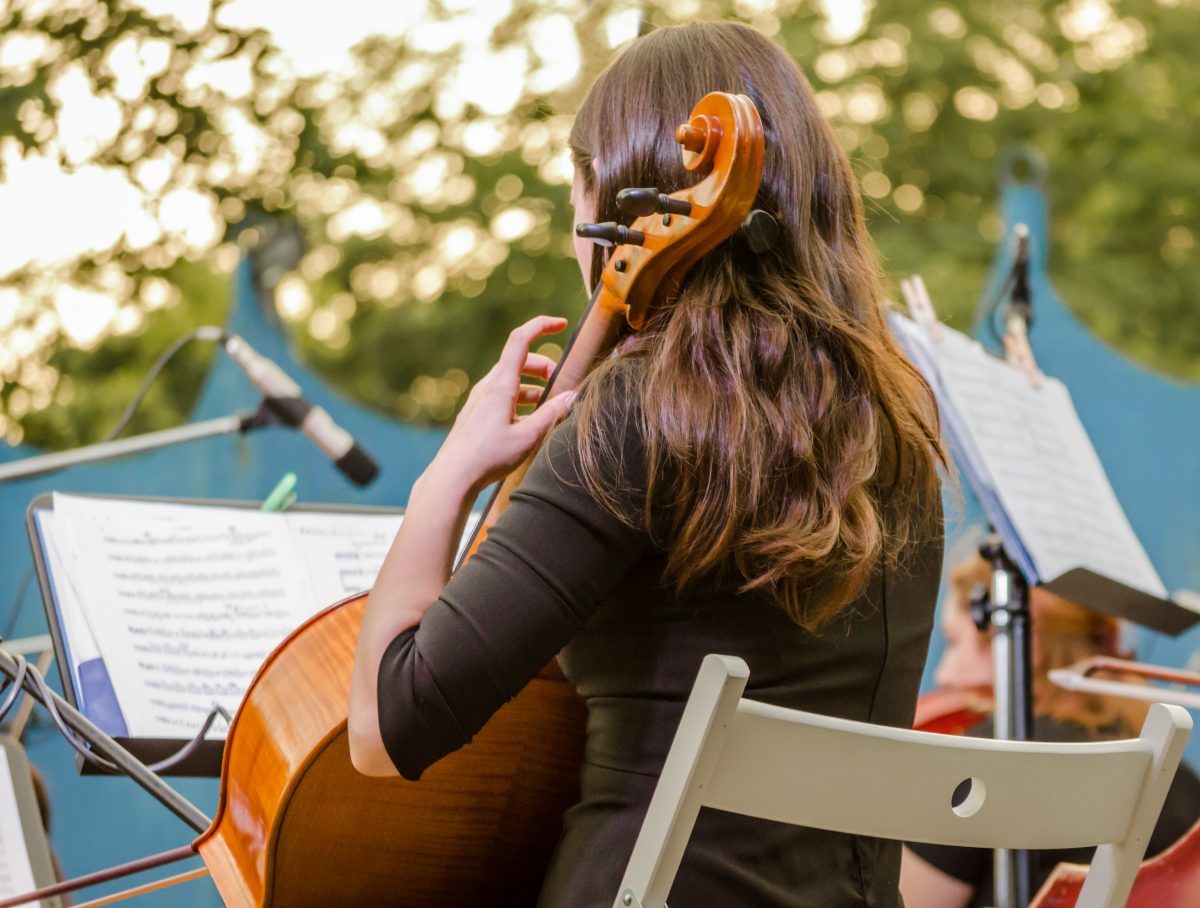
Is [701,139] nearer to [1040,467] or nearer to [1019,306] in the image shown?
[1040,467]

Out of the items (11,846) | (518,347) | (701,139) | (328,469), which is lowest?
(328,469)


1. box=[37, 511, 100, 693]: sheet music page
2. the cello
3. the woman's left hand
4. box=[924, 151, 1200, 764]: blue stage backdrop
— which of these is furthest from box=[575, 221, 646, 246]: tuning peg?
box=[924, 151, 1200, 764]: blue stage backdrop

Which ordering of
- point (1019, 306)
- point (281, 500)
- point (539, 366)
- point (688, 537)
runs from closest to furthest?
point (688, 537), point (539, 366), point (281, 500), point (1019, 306)

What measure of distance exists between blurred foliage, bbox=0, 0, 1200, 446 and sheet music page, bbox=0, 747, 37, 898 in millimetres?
3488

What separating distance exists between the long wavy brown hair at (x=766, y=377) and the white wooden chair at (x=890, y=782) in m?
0.17

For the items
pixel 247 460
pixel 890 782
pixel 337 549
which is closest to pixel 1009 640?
pixel 337 549

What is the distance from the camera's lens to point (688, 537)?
1.02 meters

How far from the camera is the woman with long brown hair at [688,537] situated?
100 centimetres

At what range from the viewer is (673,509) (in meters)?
1.03

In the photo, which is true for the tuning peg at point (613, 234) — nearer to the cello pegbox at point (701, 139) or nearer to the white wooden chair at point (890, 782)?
the cello pegbox at point (701, 139)

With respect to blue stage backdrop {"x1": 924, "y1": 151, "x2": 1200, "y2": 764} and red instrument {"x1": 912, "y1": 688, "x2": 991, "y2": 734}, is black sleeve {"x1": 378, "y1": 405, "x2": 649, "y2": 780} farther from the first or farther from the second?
blue stage backdrop {"x1": 924, "y1": 151, "x2": 1200, "y2": 764}

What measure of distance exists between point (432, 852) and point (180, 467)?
2625mm

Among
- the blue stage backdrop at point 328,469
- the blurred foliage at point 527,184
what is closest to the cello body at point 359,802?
the blue stage backdrop at point 328,469

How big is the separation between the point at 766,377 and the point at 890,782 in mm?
352
